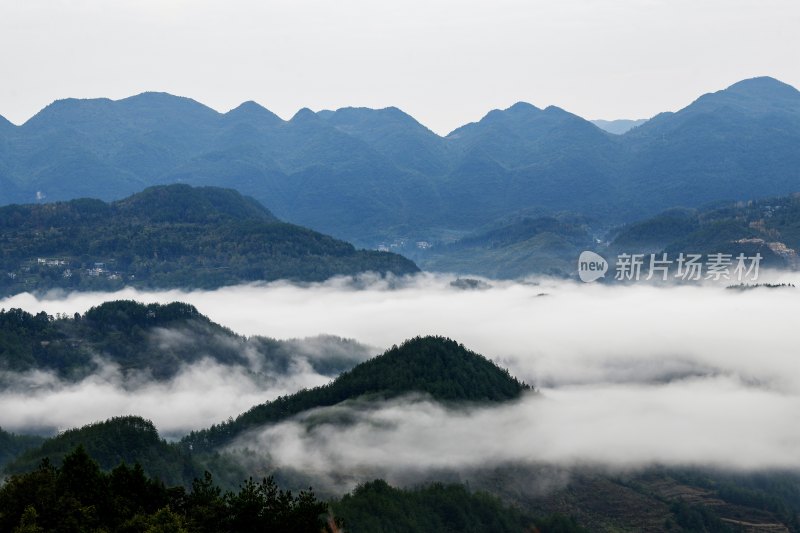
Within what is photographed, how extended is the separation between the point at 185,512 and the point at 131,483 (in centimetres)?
1028

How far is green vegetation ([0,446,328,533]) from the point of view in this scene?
124188 millimetres

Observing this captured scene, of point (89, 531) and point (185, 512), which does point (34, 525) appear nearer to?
point (89, 531)

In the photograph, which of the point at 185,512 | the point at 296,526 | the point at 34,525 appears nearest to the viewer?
the point at 34,525

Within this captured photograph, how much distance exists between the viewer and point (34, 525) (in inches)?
4596

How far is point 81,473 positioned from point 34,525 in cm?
2298

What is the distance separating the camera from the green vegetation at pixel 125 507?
124 meters

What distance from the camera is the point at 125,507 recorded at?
13638 cm

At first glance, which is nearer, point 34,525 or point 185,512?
point 34,525

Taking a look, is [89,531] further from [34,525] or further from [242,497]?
[242,497]

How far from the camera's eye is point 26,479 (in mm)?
132000

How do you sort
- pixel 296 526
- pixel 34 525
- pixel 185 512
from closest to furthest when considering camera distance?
1. pixel 34 525
2. pixel 296 526
3. pixel 185 512

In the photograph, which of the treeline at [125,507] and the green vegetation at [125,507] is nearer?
the treeline at [125,507]

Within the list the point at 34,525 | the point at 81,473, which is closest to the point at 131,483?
the point at 81,473

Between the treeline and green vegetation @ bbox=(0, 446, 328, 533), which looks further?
green vegetation @ bbox=(0, 446, 328, 533)
